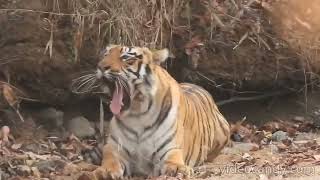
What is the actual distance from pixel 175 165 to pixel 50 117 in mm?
2326

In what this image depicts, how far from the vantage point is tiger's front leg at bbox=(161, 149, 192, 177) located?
5.88m

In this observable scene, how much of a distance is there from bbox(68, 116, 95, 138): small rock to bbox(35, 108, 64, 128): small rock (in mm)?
112

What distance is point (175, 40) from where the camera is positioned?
817 centimetres

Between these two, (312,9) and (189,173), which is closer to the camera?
(189,173)

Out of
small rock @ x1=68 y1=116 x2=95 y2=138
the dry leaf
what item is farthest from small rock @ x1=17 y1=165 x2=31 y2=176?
small rock @ x1=68 y1=116 x2=95 y2=138

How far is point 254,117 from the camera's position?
912 cm

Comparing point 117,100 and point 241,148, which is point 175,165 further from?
point 241,148

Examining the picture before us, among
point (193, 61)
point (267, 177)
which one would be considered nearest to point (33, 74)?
point (193, 61)

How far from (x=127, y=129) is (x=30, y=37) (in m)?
1.78

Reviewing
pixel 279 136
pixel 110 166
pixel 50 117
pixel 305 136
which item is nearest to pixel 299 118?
pixel 305 136

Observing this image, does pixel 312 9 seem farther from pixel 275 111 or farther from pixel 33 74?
pixel 33 74

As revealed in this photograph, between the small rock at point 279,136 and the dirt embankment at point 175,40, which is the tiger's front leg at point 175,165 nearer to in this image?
the dirt embankment at point 175,40

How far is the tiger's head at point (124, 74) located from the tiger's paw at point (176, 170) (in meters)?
0.55

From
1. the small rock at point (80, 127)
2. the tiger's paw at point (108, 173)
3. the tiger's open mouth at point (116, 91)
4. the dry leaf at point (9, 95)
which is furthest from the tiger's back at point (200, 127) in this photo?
the dry leaf at point (9, 95)
